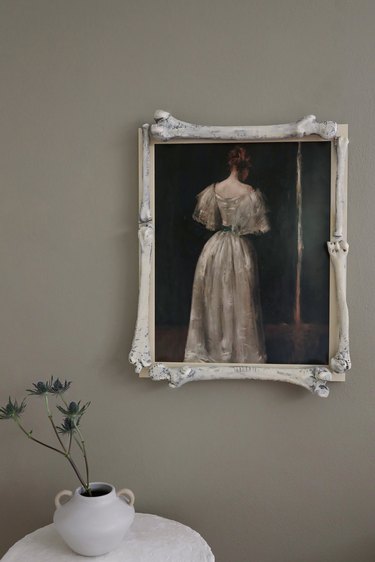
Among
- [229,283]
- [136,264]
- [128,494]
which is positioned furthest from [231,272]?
[128,494]

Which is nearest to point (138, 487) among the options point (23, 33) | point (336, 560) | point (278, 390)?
point (278, 390)

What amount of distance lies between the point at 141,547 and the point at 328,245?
1.08 metres

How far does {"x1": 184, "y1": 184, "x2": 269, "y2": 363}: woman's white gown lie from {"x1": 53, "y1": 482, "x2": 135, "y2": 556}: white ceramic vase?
0.53m

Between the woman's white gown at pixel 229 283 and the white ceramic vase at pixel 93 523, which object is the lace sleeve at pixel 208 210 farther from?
the white ceramic vase at pixel 93 523

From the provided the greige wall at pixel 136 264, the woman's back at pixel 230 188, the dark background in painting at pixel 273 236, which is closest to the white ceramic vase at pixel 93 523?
the greige wall at pixel 136 264

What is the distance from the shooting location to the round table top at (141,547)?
1.65m

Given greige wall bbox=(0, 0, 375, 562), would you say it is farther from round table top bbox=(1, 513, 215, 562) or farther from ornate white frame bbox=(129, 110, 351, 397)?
round table top bbox=(1, 513, 215, 562)

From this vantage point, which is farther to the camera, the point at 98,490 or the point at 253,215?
the point at 253,215

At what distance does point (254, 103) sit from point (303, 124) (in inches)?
7.0

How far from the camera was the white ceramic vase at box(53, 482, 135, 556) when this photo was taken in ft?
5.27

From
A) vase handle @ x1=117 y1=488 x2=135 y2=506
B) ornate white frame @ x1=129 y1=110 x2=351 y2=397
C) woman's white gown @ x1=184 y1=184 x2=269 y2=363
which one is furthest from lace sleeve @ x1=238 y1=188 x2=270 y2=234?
vase handle @ x1=117 y1=488 x2=135 y2=506

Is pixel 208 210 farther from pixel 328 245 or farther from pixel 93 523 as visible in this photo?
pixel 93 523

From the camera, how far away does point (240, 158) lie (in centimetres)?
188

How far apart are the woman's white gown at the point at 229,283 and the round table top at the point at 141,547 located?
0.54 metres
